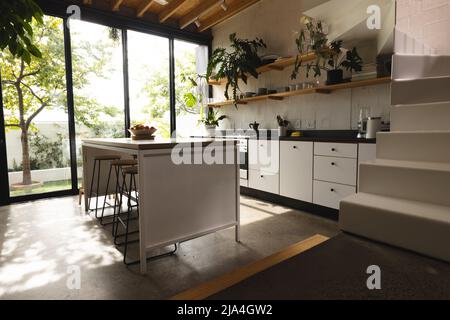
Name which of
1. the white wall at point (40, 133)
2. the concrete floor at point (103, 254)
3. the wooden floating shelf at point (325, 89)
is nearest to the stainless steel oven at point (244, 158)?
the wooden floating shelf at point (325, 89)

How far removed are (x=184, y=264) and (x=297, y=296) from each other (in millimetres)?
1224

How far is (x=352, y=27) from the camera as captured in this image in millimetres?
3375

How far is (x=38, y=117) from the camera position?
4.28 metres

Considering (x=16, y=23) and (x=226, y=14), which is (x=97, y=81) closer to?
(x=226, y=14)

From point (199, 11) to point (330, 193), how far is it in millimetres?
3835

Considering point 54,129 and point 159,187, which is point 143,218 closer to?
point 159,187

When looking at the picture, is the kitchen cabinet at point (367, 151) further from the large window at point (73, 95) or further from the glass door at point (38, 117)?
the glass door at point (38, 117)

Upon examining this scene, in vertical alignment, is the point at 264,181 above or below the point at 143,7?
below

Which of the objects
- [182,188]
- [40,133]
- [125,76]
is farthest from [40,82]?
[182,188]

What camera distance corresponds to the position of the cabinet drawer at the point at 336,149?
9.72ft

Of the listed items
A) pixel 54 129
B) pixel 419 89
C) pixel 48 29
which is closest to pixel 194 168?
pixel 419 89

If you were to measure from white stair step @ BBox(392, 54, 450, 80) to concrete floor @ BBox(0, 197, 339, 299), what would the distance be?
5.34 feet

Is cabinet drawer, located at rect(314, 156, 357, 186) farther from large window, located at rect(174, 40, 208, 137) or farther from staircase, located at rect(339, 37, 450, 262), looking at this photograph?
large window, located at rect(174, 40, 208, 137)

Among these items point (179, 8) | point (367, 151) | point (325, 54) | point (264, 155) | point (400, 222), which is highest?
point (179, 8)
